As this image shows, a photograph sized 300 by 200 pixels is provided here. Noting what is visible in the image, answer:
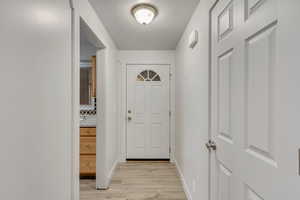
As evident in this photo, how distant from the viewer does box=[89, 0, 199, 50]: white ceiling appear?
7.00 feet

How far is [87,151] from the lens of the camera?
3.12 m

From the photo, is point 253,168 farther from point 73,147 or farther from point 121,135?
point 121,135

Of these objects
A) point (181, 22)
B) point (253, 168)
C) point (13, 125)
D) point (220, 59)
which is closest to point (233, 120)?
point (253, 168)

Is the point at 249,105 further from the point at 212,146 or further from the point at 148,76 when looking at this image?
the point at 148,76

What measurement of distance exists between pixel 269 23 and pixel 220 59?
0.62 meters

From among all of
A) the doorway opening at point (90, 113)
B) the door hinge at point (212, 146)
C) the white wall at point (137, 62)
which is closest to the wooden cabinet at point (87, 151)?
the doorway opening at point (90, 113)

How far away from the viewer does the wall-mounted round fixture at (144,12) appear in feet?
7.04

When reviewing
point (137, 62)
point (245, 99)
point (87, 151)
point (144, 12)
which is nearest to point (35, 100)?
point (245, 99)

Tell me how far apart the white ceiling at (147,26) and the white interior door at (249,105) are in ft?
2.72

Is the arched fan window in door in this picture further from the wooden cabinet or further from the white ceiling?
the wooden cabinet

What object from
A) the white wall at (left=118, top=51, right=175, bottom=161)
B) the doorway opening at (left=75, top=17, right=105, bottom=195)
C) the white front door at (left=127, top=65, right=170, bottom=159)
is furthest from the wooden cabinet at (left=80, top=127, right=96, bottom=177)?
the white front door at (left=127, top=65, right=170, bottom=159)

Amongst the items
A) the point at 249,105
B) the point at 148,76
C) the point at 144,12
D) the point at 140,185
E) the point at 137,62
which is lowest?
the point at 140,185

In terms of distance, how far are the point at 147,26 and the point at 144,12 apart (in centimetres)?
62

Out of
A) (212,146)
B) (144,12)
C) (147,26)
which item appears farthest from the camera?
(147,26)
